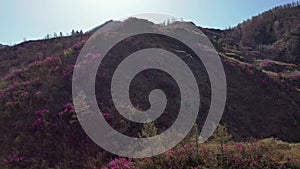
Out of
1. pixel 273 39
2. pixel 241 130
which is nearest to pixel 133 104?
pixel 241 130


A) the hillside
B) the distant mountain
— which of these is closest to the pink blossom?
the hillside

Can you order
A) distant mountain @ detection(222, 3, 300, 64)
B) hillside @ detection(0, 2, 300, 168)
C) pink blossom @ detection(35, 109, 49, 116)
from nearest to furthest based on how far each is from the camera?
hillside @ detection(0, 2, 300, 168), pink blossom @ detection(35, 109, 49, 116), distant mountain @ detection(222, 3, 300, 64)

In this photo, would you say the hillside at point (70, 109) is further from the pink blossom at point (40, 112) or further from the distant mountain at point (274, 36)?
the distant mountain at point (274, 36)

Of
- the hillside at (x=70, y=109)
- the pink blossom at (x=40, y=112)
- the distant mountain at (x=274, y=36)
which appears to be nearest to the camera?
the hillside at (x=70, y=109)

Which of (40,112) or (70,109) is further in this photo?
(70,109)

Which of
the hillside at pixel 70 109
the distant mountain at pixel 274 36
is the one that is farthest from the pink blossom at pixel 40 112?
the distant mountain at pixel 274 36

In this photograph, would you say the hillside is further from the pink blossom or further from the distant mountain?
the distant mountain

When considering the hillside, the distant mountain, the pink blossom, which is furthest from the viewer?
the distant mountain

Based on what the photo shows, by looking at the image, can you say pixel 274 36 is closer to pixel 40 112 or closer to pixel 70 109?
pixel 70 109

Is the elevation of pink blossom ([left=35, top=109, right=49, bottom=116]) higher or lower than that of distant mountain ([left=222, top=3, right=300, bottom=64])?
lower

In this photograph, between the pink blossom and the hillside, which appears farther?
the pink blossom

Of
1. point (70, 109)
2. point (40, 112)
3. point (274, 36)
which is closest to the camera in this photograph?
point (40, 112)

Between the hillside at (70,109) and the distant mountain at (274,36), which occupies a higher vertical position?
the distant mountain at (274,36)

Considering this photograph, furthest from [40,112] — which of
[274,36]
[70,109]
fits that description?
[274,36]
